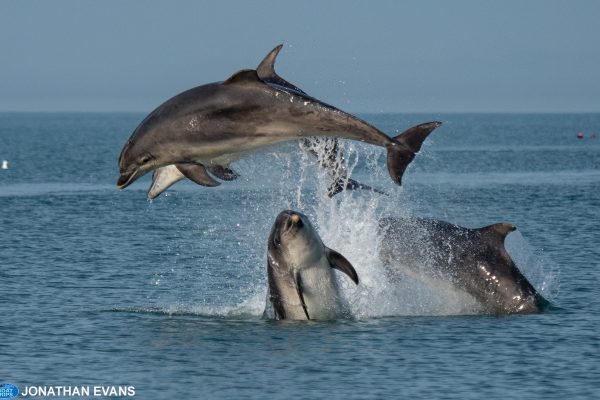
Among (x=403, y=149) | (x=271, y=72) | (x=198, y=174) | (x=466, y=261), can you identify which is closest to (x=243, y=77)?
(x=271, y=72)

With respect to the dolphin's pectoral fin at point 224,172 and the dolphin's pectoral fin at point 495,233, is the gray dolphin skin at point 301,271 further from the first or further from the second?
the dolphin's pectoral fin at point 495,233

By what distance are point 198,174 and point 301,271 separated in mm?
2723

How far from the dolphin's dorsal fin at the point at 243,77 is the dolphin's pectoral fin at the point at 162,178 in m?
2.45

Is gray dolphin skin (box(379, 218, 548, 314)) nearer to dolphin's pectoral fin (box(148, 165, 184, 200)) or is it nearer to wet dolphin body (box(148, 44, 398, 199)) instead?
wet dolphin body (box(148, 44, 398, 199))

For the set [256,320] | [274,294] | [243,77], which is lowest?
[256,320]

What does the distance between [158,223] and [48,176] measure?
101 ft

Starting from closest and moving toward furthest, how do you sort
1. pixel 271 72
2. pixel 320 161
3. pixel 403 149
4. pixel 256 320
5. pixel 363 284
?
1. pixel 403 149
2. pixel 271 72
3. pixel 320 161
4. pixel 256 320
5. pixel 363 284

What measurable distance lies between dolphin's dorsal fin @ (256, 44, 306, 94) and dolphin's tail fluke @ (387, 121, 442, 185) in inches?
78.3

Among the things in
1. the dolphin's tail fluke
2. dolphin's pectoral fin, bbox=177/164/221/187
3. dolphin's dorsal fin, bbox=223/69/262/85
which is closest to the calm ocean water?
dolphin's pectoral fin, bbox=177/164/221/187

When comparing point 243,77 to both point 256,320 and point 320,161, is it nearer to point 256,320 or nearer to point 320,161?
point 320,161

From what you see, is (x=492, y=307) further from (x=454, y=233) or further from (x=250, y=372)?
(x=250, y=372)

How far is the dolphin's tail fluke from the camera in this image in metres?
21.6

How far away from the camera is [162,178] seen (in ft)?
78.7

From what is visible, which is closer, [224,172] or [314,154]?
[224,172]
